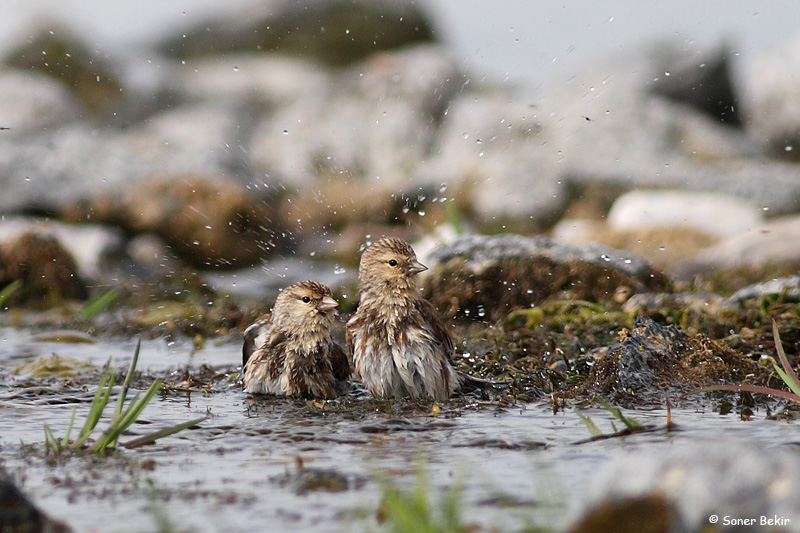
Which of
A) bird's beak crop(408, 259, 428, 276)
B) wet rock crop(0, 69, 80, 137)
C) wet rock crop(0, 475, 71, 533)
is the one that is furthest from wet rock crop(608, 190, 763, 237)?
wet rock crop(0, 69, 80, 137)

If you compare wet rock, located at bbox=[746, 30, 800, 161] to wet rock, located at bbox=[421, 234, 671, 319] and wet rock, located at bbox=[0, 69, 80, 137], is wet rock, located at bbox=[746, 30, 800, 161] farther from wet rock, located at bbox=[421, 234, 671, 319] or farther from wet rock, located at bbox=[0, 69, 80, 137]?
wet rock, located at bbox=[0, 69, 80, 137]

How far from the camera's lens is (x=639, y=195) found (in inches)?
621

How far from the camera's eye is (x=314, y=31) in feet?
105

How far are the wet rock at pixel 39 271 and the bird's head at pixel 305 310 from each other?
584 centimetres

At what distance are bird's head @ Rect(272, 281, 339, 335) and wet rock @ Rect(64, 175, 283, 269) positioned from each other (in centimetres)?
934

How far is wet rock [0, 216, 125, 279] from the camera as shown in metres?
13.1

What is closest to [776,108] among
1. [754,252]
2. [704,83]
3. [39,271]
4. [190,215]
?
[704,83]

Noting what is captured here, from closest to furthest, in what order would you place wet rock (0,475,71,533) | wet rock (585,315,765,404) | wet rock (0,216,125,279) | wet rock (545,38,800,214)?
wet rock (0,475,71,533) → wet rock (585,315,765,404) → wet rock (0,216,125,279) → wet rock (545,38,800,214)

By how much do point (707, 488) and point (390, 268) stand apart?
3.75m

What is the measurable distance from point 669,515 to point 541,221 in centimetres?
1455

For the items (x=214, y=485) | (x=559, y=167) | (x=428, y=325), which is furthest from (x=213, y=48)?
(x=214, y=485)

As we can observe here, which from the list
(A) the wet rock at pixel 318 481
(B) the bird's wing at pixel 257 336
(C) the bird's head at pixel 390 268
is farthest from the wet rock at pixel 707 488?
(B) the bird's wing at pixel 257 336

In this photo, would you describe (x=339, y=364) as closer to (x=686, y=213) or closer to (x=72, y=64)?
(x=686, y=213)

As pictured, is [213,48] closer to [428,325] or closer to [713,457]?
[428,325]
